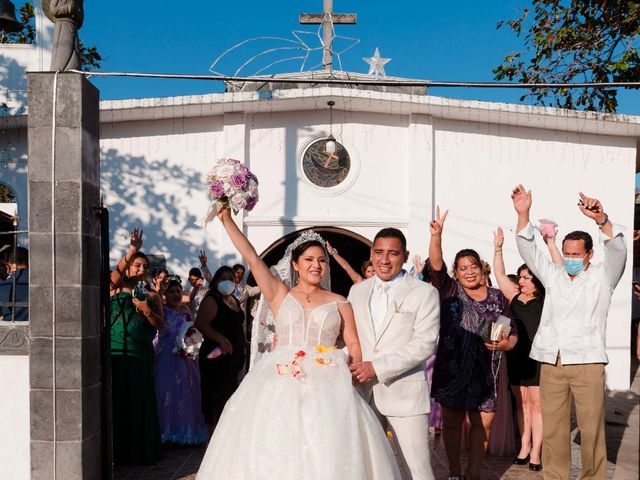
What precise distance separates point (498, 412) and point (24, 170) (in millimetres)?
9611

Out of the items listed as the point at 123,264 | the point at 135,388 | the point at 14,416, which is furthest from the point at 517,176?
the point at 14,416

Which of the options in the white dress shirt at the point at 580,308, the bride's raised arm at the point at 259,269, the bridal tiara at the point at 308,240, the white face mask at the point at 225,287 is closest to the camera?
the bride's raised arm at the point at 259,269

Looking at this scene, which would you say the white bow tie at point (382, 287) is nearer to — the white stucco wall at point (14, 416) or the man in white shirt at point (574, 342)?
the man in white shirt at point (574, 342)

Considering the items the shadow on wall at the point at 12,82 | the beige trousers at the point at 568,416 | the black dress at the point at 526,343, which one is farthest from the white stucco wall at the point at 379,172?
the beige trousers at the point at 568,416

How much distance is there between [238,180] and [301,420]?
6.07ft

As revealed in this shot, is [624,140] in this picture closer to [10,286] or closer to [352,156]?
[352,156]

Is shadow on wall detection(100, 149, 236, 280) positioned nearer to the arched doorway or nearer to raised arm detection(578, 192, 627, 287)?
the arched doorway

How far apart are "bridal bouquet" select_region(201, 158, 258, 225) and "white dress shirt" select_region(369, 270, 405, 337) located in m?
1.16

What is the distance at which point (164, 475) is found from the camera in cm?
724

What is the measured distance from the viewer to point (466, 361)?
6617 millimetres

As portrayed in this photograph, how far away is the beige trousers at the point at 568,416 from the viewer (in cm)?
607

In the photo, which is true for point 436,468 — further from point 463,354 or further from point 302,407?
point 302,407

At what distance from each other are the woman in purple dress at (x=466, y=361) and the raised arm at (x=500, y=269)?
71cm

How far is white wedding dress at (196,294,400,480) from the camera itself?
4.53 meters
